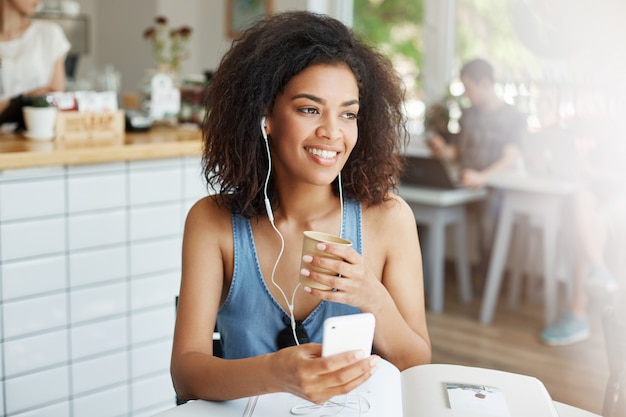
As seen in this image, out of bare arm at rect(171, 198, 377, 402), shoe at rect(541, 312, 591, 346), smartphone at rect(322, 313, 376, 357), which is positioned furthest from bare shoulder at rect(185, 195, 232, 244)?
shoe at rect(541, 312, 591, 346)

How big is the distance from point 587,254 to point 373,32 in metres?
2.20

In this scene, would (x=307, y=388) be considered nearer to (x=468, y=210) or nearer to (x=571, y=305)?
(x=571, y=305)

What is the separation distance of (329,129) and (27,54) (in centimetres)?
250

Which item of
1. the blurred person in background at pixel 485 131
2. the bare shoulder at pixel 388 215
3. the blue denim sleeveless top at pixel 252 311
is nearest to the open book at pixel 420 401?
the blue denim sleeveless top at pixel 252 311

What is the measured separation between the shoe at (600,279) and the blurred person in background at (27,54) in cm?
268

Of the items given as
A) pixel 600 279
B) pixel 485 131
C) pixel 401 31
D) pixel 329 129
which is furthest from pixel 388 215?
pixel 401 31

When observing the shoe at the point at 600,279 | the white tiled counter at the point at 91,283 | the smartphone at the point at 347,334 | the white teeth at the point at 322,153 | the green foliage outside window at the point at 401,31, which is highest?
the green foliage outside window at the point at 401,31

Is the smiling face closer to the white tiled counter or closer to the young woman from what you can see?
the young woman

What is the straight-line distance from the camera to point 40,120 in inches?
96.7

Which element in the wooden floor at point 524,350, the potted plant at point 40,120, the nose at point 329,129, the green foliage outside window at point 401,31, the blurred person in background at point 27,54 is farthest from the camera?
the green foliage outside window at point 401,31

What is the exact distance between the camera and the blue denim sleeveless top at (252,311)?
1.45 m

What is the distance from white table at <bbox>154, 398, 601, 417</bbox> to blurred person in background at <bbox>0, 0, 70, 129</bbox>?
247cm

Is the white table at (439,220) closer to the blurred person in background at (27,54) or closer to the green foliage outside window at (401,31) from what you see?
the green foliage outside window at (401,31)

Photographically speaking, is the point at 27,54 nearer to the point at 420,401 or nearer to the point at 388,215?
the point at 388,215
